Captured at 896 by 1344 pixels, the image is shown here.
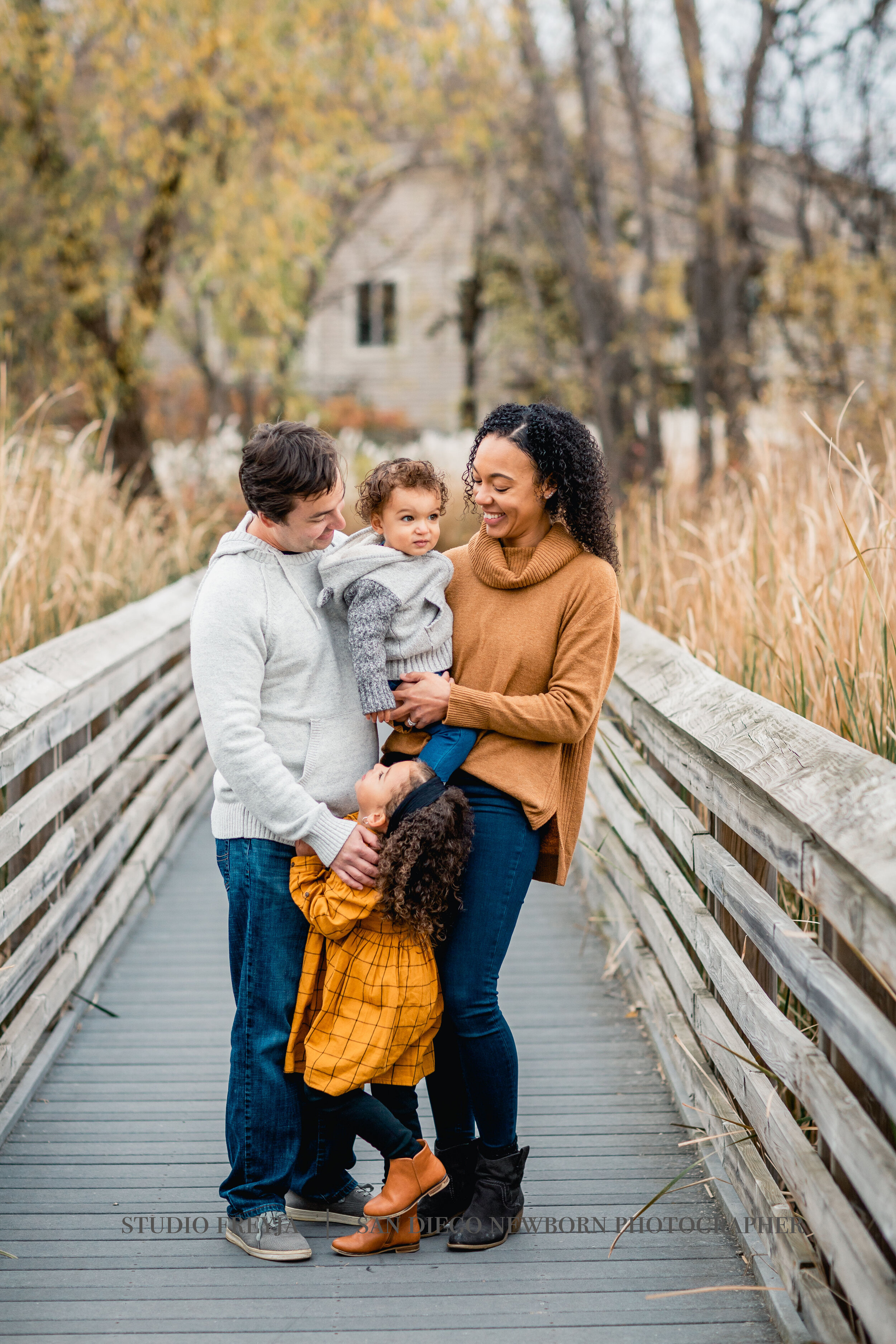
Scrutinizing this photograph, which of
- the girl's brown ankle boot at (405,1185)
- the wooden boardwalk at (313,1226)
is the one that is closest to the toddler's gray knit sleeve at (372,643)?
the girl's brown ankle boot at (405,1185)

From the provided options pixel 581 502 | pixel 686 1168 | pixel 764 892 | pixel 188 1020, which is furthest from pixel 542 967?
pixel 581 502

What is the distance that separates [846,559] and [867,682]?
41.4 inches

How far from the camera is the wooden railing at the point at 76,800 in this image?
10.8ft

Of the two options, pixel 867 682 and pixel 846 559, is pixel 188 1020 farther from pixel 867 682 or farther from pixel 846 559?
pixel 846 559

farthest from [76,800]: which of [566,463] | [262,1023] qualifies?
[566,463]

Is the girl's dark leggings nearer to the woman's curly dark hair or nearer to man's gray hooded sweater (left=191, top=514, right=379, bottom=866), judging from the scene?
man's gray hooded sweater (left=191, top=514, right=379, bottom=866)

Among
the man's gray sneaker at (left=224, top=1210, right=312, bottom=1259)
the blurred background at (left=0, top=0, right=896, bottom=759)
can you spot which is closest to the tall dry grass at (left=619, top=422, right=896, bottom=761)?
the blurred background at (left=0, top=0, right=896, bottom=759)

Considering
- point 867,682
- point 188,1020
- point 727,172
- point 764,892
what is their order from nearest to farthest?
point 764,892
point 867,682
point 188,1020
point 727,172

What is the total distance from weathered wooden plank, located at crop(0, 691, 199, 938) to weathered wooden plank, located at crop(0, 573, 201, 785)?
0.26 meters

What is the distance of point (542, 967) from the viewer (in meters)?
4.42

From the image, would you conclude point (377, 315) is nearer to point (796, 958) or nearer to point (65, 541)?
point (65, 541)

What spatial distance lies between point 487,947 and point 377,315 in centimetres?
2433

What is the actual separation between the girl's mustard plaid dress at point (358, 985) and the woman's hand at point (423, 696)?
36 cm

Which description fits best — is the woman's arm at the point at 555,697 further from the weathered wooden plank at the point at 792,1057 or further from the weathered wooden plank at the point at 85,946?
the weathered wooden plank at the point at 85,946
